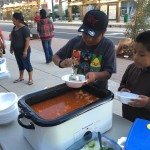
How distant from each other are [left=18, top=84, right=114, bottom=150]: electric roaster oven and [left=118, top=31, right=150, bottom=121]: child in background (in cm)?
21

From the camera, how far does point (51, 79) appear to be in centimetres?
486

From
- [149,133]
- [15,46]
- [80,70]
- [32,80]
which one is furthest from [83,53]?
[32,80]

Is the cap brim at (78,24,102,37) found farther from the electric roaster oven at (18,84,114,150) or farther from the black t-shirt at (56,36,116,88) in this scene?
the electric roaster oven at (18,84,114,150)

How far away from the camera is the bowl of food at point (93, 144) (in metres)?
1.03

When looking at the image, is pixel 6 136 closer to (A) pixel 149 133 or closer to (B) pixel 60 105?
(B) pixel 60 105

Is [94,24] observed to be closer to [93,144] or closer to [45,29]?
[93,144]

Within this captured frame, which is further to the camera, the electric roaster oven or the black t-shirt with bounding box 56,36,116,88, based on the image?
the black t-shirt with bounding box 56,36,116,88

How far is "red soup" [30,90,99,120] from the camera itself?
3.82 ft

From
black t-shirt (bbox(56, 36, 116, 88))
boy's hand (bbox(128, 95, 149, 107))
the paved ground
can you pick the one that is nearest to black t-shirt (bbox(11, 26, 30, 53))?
the paved ground

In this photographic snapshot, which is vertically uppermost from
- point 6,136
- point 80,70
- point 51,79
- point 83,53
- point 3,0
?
point 3,0

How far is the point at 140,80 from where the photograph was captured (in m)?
1.46

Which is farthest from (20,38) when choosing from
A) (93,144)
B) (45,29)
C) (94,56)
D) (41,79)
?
(93,144)

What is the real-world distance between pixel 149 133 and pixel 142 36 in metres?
0.65

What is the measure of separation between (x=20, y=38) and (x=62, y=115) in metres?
3.34
